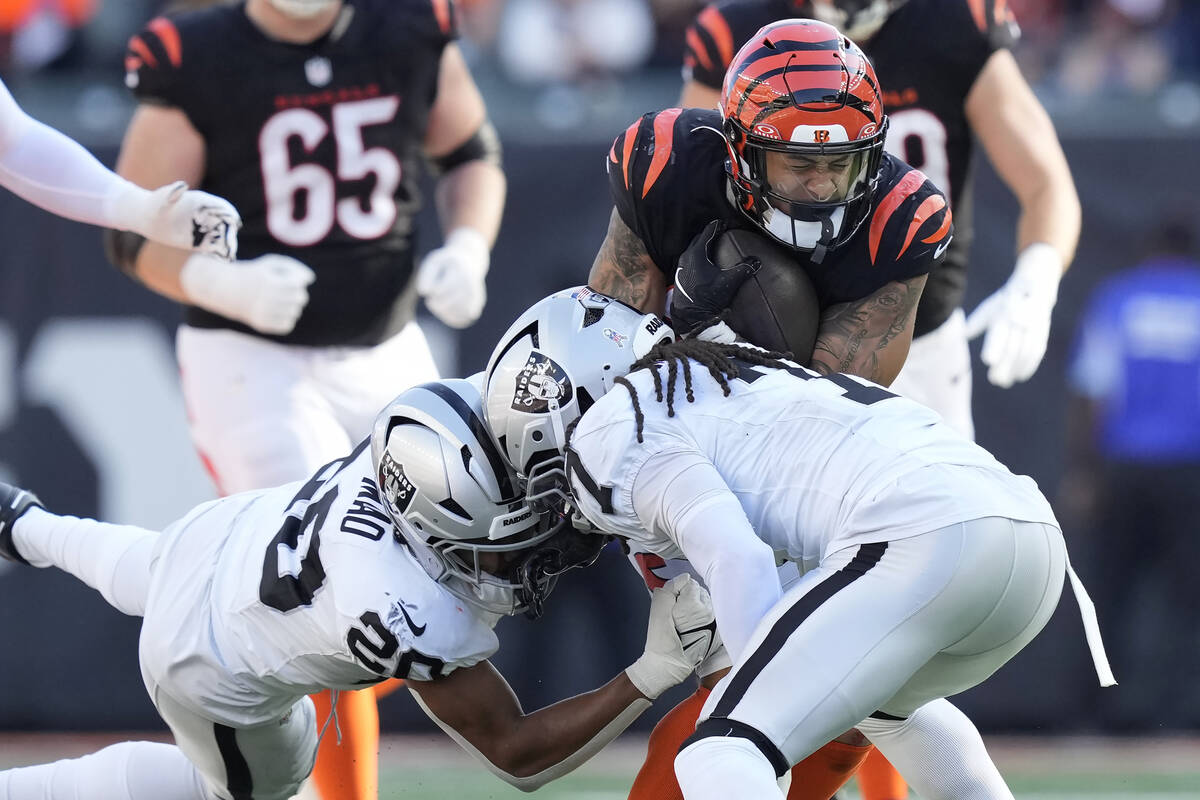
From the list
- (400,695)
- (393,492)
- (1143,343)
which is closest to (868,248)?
(393,492)

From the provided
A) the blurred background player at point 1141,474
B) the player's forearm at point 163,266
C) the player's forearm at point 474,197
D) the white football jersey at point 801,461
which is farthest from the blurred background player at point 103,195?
the blurred background player at point 1141,474

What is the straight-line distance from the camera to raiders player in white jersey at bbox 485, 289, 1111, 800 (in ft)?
6.93

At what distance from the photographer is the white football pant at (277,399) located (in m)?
3.56

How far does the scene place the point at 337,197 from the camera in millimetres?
3711

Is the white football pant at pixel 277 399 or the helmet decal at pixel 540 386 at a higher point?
the helmet decal at pixel 540 386

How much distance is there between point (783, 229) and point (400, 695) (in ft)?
8.10

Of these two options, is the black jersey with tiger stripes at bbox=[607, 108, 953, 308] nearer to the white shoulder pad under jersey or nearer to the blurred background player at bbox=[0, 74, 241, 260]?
the white shoulder pad under jersey

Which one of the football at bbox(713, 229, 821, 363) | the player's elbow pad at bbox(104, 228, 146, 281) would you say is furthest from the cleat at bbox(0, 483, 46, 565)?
the football at bbox(713, 229, 821, 363)

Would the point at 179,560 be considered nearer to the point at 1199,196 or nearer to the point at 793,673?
the point at 793,673

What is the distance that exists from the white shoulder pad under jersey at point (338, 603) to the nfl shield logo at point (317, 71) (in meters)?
1.26

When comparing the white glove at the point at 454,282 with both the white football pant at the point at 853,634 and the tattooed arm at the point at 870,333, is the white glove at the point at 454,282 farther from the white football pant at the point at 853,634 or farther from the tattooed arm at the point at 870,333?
the white football pant at the point at 853,634

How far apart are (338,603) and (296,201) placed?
1.43m

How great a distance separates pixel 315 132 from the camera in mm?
3691

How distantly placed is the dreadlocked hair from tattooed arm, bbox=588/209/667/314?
41 centimetres
